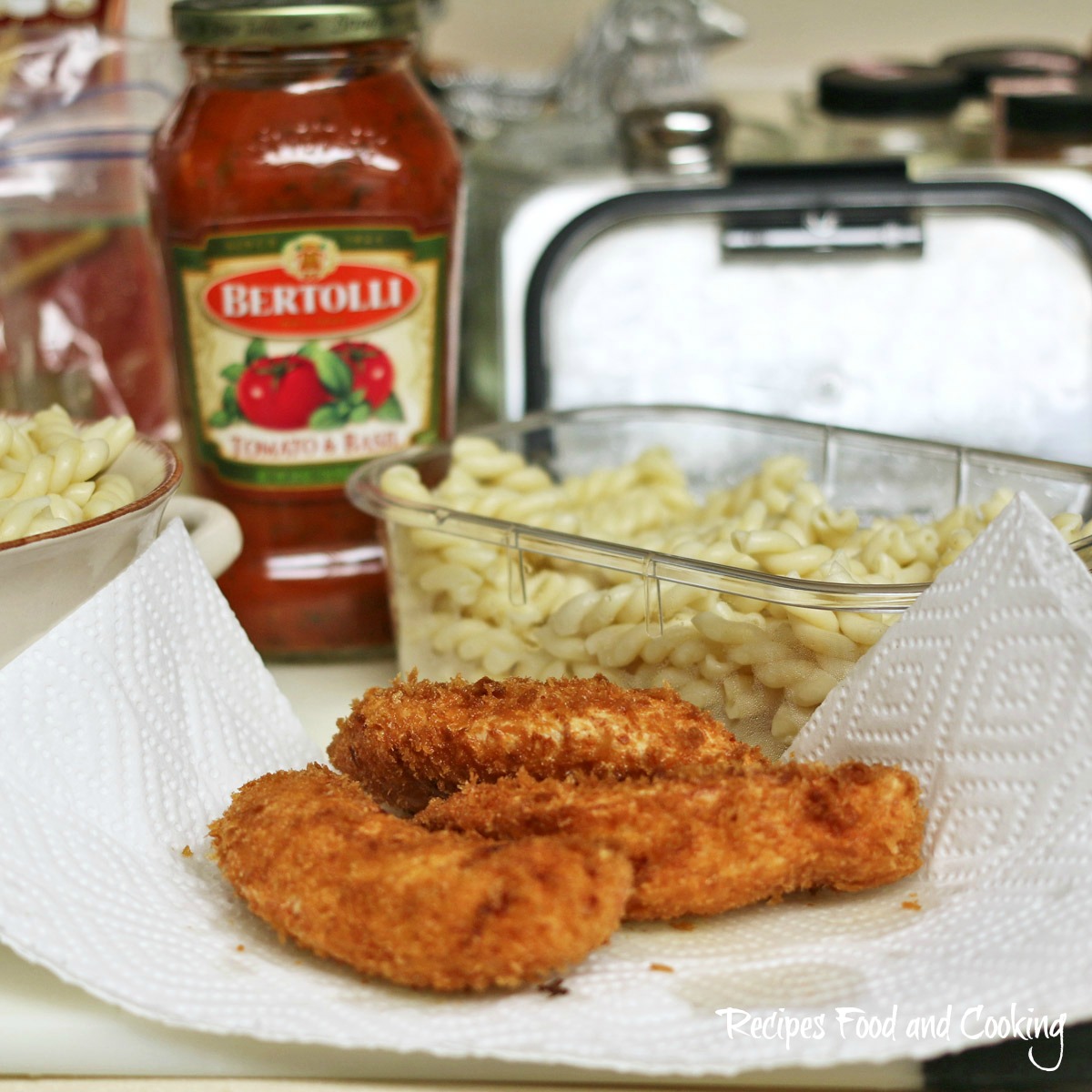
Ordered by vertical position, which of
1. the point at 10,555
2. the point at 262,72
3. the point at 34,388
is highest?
the point at 262,72

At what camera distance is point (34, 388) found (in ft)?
5.41

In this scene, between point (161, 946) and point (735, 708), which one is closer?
point (161, 946)

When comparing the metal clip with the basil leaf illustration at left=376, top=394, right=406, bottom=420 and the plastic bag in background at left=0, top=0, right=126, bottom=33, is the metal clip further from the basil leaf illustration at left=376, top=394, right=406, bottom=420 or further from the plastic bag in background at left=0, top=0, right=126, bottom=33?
the plastic bag in background at left=0, top=0, right=126, bottom=33

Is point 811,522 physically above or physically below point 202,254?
below

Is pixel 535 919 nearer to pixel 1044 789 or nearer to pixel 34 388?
pixel 1044 789

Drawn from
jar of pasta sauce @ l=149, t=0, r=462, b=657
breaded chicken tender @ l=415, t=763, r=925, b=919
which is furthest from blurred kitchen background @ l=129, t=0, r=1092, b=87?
breaded chicken tender @ l=415, t=763, r=925, b=919

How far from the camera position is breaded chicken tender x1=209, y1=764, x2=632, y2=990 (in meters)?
0.67

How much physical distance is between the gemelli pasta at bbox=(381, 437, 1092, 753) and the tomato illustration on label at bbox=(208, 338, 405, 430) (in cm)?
9

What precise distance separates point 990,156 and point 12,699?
1157mm

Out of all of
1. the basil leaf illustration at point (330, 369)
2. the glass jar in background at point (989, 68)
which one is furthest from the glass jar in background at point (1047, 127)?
the basil leaf illustration at point (330, 369)

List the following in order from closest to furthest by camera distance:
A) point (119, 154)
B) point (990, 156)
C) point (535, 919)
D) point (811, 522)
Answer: point (535, 919) → point (811, 522) → point (990, 156) → point (119, 154)

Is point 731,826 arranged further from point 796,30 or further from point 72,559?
point 796,30

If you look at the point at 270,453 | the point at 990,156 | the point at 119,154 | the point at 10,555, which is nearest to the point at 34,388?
the point at 119,154

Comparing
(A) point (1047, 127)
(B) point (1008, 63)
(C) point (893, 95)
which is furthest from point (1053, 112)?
(B) point (1008, 63)
